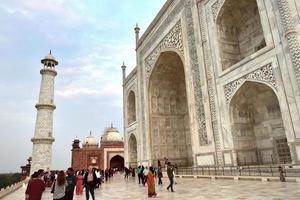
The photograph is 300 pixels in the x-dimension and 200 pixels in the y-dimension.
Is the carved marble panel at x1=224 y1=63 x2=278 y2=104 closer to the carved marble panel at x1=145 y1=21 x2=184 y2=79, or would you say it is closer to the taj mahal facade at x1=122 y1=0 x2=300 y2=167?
the taj mahal facade at x1=122 y1=0 x2=300 y2=167

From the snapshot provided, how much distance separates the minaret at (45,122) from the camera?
19.3 meters

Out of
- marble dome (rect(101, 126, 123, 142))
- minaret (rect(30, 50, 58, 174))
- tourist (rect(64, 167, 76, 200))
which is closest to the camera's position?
tourist (rect(64, 167, 76, 200))

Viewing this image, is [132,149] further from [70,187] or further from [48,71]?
[70,187]

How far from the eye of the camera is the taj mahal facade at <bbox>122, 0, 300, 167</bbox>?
24.7ft

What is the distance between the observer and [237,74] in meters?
9.61

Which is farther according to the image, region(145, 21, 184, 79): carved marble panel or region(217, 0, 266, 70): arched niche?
region(145, 21, 184, 79): carved marble panel

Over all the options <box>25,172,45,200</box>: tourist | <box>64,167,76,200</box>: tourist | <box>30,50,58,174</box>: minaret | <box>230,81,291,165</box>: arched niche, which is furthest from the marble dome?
<box>25,172,45,200</box>: tourist

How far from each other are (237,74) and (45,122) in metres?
16.9

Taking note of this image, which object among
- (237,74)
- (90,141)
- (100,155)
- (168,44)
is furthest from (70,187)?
(90,141)

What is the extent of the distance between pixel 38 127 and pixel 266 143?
17.7m

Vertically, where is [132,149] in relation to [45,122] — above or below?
below

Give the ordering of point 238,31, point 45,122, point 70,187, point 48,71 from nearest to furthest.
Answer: point 70,187, point 238,31, point 45,122, point 48,71

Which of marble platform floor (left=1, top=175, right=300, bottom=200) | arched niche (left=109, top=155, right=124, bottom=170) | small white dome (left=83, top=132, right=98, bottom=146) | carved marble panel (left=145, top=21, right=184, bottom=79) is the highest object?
carved marble panel (left=145, top=21, right=184, bottom=79)

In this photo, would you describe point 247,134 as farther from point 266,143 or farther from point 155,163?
point 155,163
